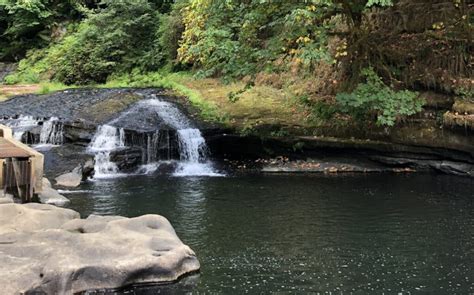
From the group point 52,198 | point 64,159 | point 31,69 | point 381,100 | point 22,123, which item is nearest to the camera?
point 52,198

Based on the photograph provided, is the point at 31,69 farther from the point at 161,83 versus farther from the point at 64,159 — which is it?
the point at 64,159

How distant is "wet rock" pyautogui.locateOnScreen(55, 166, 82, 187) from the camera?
47.0 ft

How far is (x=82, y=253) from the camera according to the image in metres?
7.22

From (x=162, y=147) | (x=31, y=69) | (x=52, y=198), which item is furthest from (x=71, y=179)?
(x=31, y=69)

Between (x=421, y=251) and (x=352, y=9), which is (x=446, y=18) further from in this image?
(x=421, y=251)

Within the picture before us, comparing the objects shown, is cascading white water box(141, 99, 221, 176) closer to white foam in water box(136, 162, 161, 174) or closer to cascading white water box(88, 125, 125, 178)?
white foam in water box(136, 162, 161, 174)

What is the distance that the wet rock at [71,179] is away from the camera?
14332mm

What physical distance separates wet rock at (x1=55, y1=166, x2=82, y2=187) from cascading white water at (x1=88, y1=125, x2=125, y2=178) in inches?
45.2

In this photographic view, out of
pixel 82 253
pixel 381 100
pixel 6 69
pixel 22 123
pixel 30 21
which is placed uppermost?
pixel 30 21

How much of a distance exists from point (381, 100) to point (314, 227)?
5733mm

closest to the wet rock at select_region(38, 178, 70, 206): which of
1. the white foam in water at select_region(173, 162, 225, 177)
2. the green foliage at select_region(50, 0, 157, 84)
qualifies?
the white foam in water at select_region(173, 162, 225, 177)

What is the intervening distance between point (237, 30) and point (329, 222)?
7719 mm

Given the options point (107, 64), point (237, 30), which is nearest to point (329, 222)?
point (237, 30)

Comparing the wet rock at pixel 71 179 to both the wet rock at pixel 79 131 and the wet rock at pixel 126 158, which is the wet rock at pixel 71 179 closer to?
the wet rock at pixel 126 158
